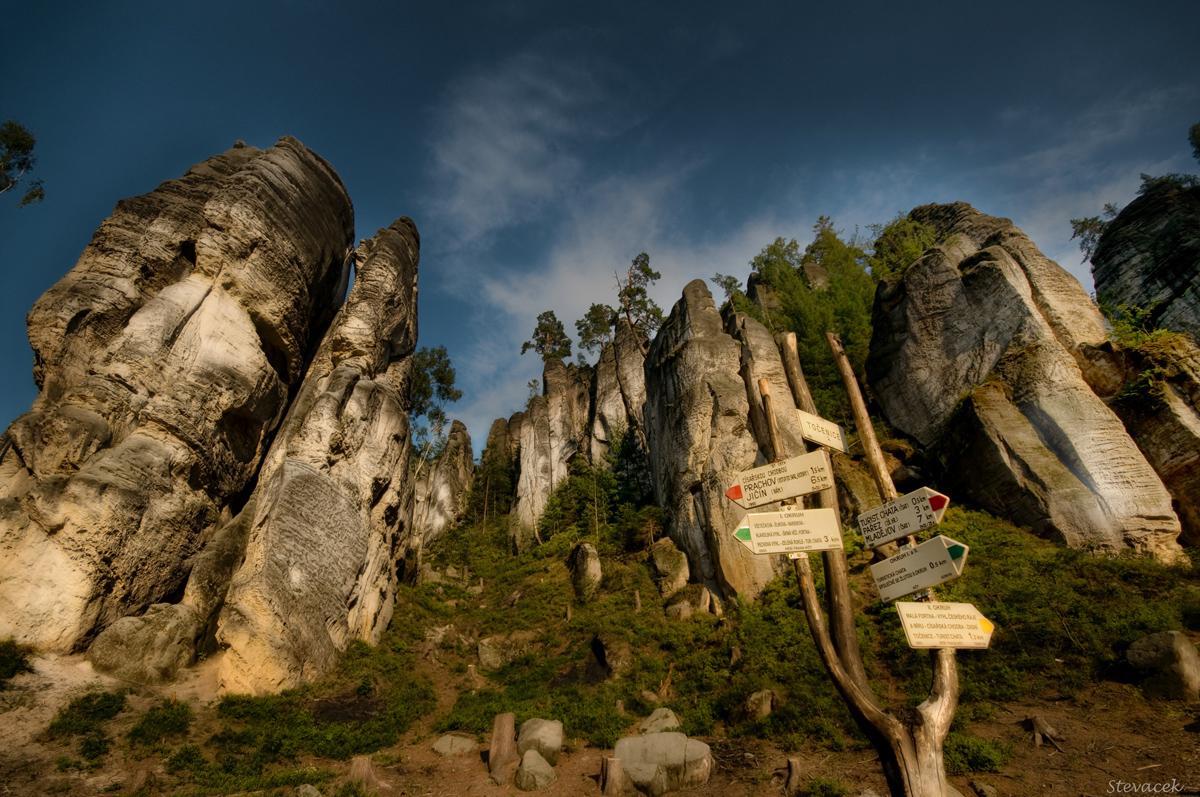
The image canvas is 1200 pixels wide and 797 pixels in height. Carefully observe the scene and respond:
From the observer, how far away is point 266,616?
14789 mm

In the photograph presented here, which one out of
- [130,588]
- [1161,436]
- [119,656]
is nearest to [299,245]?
[130,588]

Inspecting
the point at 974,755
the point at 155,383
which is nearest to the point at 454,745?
the point at 974,755

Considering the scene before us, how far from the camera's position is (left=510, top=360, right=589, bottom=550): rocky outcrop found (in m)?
37.9

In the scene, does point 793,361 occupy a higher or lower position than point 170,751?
higher

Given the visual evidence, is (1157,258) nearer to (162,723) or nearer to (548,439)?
A: (162,723)

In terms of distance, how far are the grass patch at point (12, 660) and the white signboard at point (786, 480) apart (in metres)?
15.5

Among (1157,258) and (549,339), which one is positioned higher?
(549,339)

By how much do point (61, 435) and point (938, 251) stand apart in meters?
30.0

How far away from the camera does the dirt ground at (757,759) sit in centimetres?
736

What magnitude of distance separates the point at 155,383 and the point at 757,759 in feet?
63.9

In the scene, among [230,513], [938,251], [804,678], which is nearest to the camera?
[804,678]

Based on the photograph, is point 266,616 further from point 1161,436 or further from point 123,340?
point 1161,436

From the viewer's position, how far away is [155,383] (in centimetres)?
1705

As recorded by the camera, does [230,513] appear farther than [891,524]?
Yes
